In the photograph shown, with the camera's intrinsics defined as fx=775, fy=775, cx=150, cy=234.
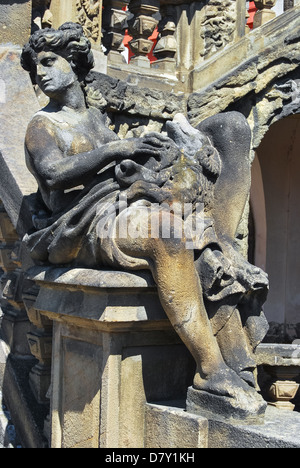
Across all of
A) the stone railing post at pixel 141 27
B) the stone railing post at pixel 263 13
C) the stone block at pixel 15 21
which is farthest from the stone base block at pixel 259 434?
the stone railing post at pixel 263 13

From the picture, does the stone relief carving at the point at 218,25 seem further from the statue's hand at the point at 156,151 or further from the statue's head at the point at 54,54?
the statue's hand at the point at 156,151

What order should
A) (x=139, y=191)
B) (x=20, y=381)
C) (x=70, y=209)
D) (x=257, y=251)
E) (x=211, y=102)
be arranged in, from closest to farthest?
(x=139, y=191), (x=70, y=209), (x=20, y=381), (x=211, y=102), (x=257, y=251)

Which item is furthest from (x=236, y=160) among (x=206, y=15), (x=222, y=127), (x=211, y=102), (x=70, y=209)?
(x=206, y=15)

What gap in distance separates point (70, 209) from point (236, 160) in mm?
746

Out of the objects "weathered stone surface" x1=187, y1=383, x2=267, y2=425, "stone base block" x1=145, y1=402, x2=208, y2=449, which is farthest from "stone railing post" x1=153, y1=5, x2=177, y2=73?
"weathered stone surface" x1=187, y1=383, x2=267, y2=425

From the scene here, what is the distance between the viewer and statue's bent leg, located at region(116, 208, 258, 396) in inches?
116

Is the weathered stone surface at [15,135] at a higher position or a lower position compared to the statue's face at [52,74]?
lower

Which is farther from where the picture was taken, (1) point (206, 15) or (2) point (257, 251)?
(2) point (257, 251)

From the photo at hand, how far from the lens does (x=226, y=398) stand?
9.74 ft

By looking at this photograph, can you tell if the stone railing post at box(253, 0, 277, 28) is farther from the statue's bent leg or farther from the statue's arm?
the statue's bent leg

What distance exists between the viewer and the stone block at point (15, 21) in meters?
5.13

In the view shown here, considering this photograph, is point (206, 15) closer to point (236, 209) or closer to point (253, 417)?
point (236, 209)

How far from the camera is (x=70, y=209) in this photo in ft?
10.9

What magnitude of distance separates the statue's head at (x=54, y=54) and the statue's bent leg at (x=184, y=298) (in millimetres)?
1023
